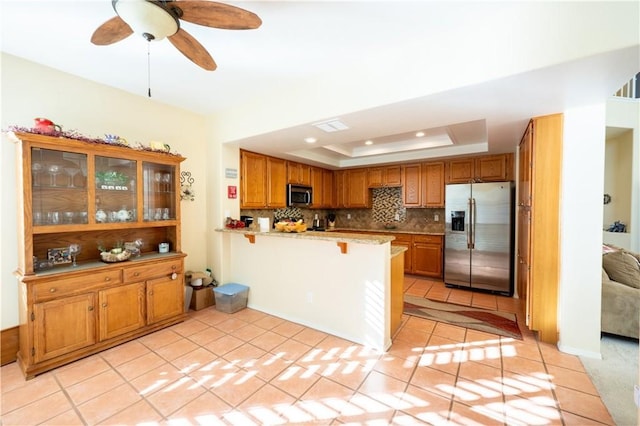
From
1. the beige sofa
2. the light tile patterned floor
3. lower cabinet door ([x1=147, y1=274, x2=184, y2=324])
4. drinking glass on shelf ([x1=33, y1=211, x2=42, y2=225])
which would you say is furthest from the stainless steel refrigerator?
drinking glass on shelf ([x1=33, y1=211, x2=42, y2=225])

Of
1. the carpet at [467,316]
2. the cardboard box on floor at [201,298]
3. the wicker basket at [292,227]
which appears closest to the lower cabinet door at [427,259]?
the carpet at [467,316]

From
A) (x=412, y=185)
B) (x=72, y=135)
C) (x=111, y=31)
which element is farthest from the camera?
(x=412, y=185)

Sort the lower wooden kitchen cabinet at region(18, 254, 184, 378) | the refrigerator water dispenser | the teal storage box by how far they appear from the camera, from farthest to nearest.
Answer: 1. the refrigerator water dispenser
2. the teal storage box
3. the lower wooden kitchen cabinet at region(18, 254, 184, 378)

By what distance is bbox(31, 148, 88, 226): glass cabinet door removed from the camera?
2.31m

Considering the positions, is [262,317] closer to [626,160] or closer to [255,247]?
[255,247]

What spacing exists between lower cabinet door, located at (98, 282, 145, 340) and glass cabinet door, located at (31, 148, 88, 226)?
78 cm

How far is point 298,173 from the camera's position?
17.0 feet

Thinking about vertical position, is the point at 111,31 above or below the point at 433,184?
above

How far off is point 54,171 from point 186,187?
139cm

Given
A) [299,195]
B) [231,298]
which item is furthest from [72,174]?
[299,195]

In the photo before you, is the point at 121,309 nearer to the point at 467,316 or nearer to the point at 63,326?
the point at 63,326

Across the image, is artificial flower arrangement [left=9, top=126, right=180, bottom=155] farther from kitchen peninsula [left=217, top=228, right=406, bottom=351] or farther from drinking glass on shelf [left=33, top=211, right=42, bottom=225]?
kitchen peninsula [left=217, top=228, right=406, bottom=351]

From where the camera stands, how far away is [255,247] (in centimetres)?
358

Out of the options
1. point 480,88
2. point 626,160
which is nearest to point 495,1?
point 480,88
